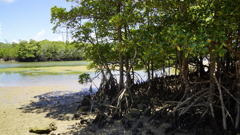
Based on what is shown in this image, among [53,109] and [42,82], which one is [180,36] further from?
[42,82]

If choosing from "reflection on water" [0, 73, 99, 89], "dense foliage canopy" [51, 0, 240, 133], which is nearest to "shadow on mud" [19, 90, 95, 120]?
"dense foliage canopy" [51, 0, 240, 133]

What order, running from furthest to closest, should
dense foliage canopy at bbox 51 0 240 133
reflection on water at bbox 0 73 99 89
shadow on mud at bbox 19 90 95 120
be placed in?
reflection on water at bbox 0 73 99 89
shadow on mud at bbox 19 90 95 120
dense foliage canopy at bbox 51 0 240 133

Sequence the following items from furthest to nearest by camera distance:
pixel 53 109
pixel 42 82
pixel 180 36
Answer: pixel 42 82
pixel 53 109
pixel 180 36

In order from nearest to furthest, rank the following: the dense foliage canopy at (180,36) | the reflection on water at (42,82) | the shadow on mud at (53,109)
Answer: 1. the dense foliage canopy at (180,36)
2. the shadow on mud at (53,109)
3. the reflection on water at (42,82)

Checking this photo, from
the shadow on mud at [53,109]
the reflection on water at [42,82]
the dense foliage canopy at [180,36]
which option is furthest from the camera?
the reflection on water at [42,82]

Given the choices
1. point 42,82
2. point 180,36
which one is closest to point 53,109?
point 180,36

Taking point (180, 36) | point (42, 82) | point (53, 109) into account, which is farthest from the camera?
point (42, 82)

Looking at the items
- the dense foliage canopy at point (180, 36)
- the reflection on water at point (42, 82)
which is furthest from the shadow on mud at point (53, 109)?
the reflection on water at point (42, 82)

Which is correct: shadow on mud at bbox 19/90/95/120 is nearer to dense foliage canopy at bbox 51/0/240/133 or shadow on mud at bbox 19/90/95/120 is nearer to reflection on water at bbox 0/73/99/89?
dense foliage canopy at bbox 51/0/240/133

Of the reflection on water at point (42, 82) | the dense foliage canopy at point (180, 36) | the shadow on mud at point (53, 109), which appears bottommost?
the shadow on mud at point (53, 109)

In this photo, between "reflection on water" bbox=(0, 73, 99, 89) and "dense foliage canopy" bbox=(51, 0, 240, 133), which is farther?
"reflection on water" bbox=(0, 73, 99, 89)

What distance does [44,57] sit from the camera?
198ft

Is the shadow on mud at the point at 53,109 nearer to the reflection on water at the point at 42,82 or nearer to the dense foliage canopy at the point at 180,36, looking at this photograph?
the dense foliage canopy at the point at 180,36

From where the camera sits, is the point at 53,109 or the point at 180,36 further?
the point at 53,109
